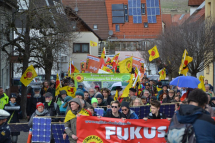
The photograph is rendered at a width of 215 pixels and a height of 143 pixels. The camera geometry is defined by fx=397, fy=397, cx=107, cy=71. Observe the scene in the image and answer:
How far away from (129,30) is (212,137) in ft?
206

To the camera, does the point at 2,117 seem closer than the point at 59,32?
Yes

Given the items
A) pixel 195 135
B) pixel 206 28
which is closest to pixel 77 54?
pixel 206 28

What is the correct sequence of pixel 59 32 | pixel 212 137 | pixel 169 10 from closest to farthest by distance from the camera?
pixel 212 137 < pixel 59 32 < pixel 169 10

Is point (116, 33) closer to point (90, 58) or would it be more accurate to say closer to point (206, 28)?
point (206, 28)

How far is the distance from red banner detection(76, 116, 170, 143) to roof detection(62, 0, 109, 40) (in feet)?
187

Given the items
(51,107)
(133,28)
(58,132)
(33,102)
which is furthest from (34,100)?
(133,28)

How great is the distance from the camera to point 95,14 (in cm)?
6662

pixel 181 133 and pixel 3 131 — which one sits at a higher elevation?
pixel 181 133

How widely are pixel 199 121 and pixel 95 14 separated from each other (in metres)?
63.4

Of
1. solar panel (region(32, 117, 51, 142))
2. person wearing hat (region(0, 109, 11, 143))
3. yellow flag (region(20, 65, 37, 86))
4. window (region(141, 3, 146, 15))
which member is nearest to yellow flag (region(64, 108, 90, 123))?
solar panel (region(32, 117, 51, 142))

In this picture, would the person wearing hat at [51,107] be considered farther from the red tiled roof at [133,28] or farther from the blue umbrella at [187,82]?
the red tiled roof at [133,28]

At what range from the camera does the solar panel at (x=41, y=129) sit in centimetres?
825

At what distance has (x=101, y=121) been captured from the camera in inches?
280

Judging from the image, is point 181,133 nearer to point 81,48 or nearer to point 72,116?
point 72,116
